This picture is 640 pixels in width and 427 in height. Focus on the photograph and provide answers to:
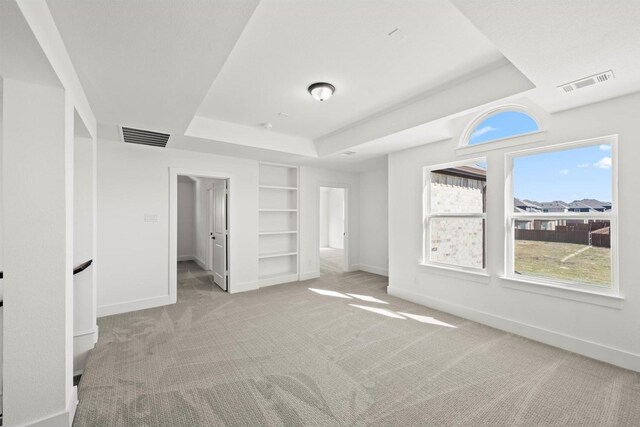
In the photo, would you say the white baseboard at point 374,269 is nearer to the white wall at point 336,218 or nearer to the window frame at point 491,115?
the window frame at point 491,115

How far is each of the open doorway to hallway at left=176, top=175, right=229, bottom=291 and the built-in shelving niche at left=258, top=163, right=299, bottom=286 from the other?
0.72m

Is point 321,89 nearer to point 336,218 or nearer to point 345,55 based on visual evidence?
point 345,55

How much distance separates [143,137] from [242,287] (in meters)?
2.94

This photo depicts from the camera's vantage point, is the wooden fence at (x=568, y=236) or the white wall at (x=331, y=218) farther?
the white wall at (x=331, y=218)

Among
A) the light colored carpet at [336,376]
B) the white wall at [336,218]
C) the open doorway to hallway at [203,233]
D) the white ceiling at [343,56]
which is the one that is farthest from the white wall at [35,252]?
the white wall at [336,218]

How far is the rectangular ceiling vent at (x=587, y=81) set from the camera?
2105mm

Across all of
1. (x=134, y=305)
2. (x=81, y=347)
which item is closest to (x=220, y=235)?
(x=134, y=305)

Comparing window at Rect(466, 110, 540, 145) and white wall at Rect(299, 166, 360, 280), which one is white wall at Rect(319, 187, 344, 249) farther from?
window at Rect(466, 110, 540, 145)

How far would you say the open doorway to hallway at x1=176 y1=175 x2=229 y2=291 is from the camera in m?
5.14

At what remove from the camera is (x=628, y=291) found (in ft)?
8.16

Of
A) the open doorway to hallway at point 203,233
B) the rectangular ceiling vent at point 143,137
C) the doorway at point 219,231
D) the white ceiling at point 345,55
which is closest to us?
the white ceiling at point 345,55

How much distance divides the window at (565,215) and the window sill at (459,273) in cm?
30

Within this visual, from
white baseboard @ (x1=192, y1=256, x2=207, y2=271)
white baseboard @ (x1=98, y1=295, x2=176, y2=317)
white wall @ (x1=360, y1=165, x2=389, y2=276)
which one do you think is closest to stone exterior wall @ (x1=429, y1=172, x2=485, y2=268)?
white wall @ (x1=360, y1=165, x2=389, y2=276)

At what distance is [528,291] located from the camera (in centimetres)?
311
